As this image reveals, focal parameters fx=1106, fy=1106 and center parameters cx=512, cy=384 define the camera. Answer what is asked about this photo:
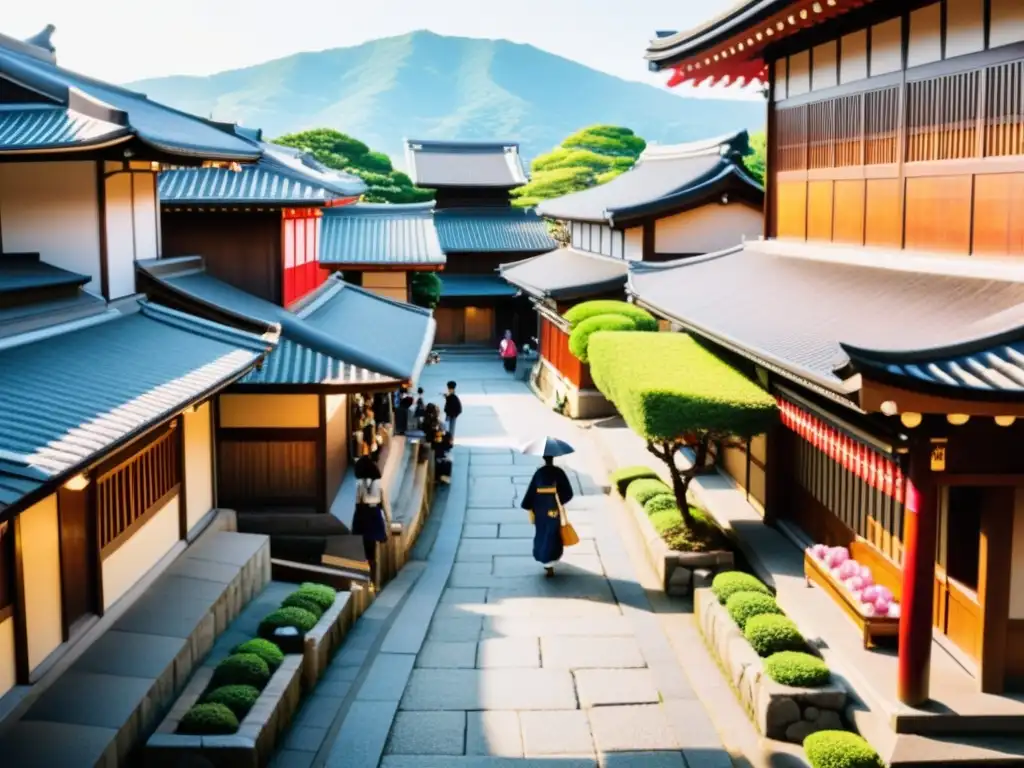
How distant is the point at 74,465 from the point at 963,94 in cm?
922

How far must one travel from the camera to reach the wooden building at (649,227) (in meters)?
31.9

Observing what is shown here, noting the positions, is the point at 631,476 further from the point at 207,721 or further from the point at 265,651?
the point at 207,721

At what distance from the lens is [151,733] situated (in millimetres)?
8844

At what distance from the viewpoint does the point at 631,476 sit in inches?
799

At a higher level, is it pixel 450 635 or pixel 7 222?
pixel 7 222

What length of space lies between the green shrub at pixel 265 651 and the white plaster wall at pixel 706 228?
2432 centimetres

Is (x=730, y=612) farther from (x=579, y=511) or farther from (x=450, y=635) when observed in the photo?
(x=579, y=511)

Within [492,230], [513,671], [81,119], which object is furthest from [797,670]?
[492,230]

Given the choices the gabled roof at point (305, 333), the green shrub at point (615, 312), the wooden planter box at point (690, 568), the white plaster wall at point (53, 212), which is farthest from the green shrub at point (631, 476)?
the white plaster wall at point (53, 212)

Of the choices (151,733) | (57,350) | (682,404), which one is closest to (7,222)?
(57,350)

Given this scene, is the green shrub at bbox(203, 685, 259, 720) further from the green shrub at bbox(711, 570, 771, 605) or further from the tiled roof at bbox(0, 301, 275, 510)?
the green shrub at bbox(711, 570, 771, 605)

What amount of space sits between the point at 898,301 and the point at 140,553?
836 cm

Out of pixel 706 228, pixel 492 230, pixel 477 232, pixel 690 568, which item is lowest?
pixel 690 568

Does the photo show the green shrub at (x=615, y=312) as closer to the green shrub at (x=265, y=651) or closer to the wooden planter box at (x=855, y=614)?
the wooden planter box at (x=855, y=614)
